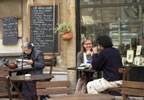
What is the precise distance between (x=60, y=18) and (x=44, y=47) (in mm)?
826

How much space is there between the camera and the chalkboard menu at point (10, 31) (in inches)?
403

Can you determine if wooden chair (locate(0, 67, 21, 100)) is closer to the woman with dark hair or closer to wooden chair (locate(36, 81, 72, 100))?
wooden chair (locate(36, 81, 72, 100))

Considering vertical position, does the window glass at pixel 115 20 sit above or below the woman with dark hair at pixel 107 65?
above

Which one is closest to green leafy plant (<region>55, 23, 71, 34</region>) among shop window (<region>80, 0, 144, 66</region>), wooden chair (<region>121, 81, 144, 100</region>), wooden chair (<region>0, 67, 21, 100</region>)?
shop window (<region>80, 0, 144, 66</region>)

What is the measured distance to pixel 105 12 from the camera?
9.37 metres

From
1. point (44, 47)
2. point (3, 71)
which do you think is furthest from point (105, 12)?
point (3, 71)

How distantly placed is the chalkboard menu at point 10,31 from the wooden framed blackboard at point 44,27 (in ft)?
1.72

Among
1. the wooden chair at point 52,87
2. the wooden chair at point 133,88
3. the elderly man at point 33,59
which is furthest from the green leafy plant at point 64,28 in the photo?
the wooden chair at point 133,88

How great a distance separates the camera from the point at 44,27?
9852 mm

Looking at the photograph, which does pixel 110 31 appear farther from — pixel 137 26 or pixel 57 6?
pixel 57 6

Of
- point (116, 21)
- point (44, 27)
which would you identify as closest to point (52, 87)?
point (116, 21)

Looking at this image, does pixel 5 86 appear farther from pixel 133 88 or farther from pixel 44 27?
pixel 44 27

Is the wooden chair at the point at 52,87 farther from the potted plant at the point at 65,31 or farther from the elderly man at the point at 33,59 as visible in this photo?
the potted plant at the point at 65,31

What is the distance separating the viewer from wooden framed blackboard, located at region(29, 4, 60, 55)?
386 inches
